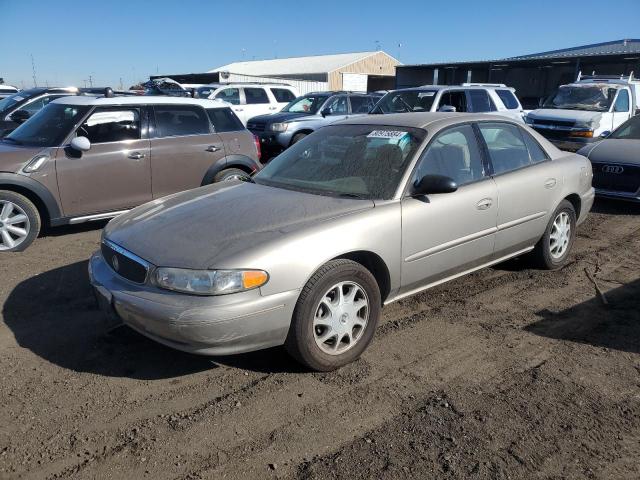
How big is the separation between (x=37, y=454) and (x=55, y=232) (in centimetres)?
465

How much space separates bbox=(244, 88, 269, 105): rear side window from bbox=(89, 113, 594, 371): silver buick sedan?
40.2ft

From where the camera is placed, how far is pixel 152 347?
3775 millimetres

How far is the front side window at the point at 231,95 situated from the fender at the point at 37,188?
10.8 m

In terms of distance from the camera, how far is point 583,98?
13086mm

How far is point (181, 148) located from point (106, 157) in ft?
3.23

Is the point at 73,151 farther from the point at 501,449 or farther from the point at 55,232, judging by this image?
the point at 501,449

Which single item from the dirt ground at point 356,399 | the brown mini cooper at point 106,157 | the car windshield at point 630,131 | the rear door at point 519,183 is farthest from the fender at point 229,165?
the car windshield at point 630,131

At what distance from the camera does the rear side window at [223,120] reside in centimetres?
752

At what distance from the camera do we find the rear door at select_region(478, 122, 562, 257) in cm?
450

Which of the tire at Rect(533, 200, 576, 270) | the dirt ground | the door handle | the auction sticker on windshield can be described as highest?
the auction sticker on windshield

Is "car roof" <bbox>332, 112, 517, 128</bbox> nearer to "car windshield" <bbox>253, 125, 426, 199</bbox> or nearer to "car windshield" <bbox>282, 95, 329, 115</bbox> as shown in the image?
"car windshield" <bbox>253, 125, 426, 199</bbox>

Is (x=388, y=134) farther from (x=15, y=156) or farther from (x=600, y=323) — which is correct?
(x=15, y=156)

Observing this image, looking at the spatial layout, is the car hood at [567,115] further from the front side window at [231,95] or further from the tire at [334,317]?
the tire at [334,317]

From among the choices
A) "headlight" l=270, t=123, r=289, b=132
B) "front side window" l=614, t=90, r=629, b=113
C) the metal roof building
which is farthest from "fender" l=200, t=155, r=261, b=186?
the metal roof building
